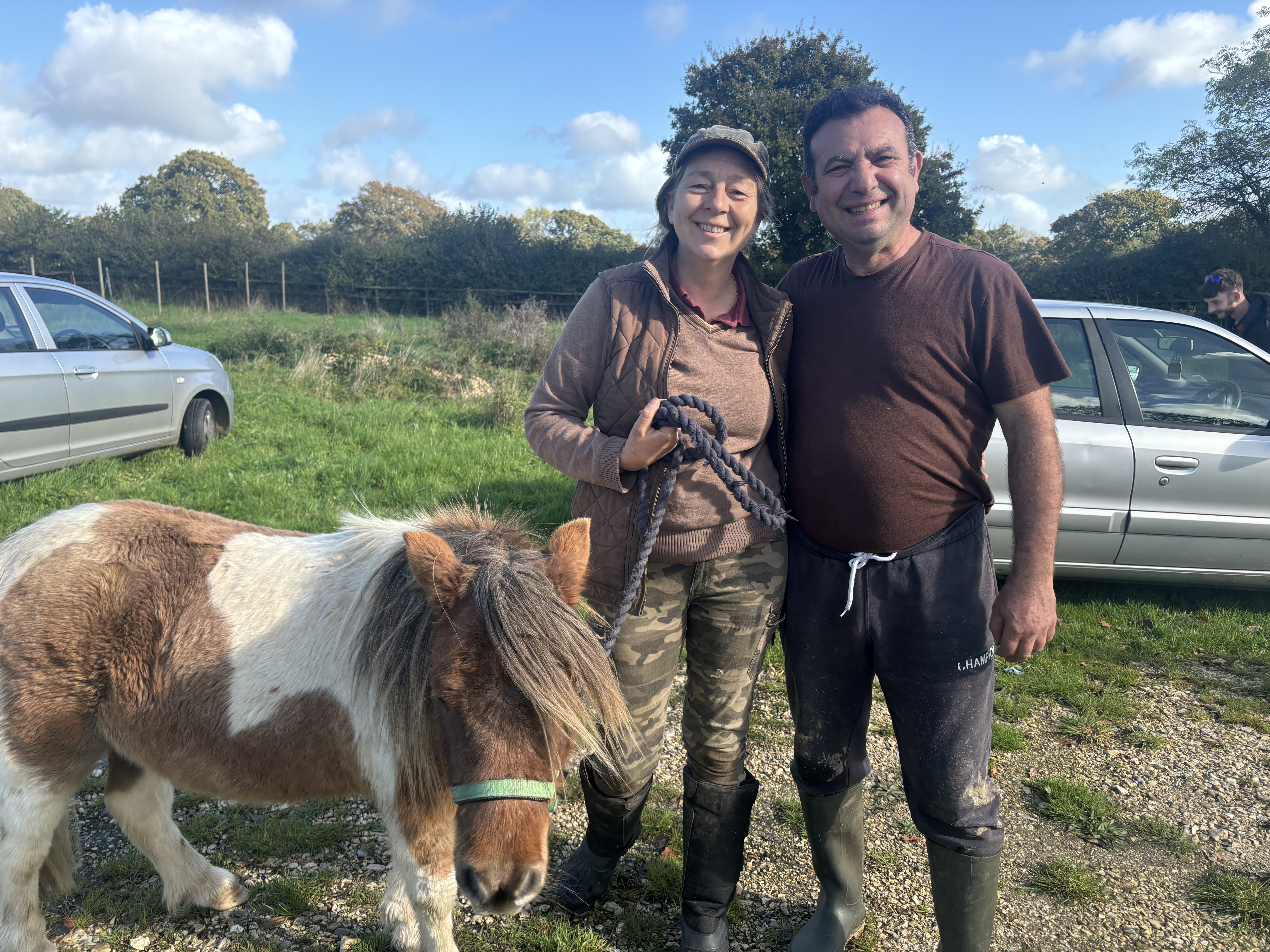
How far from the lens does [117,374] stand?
21.4 ft

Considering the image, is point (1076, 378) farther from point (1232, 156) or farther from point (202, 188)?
point (202, 188)

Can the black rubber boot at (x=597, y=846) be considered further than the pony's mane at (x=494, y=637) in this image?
Yes

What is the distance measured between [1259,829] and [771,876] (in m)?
2.01

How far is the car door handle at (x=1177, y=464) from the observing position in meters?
4.36

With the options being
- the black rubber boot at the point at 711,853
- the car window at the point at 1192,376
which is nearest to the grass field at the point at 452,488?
the black rubber boot at the point at 711,853

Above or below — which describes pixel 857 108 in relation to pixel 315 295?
below

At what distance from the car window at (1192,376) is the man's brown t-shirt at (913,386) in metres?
3.47

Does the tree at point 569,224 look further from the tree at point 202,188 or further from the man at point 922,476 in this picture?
the man at point 922,476

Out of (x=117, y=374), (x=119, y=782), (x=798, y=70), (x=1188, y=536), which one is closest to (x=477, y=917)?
(x=119, y=782)

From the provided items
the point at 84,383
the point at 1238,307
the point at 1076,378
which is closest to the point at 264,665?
the point at 1076,378

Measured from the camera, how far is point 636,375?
2.02m

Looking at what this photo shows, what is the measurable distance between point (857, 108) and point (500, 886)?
83.2 inches

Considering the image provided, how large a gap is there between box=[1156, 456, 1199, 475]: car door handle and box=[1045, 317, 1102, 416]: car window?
1.43 ft

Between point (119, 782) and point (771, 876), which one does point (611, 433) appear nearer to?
point (771, 876)
